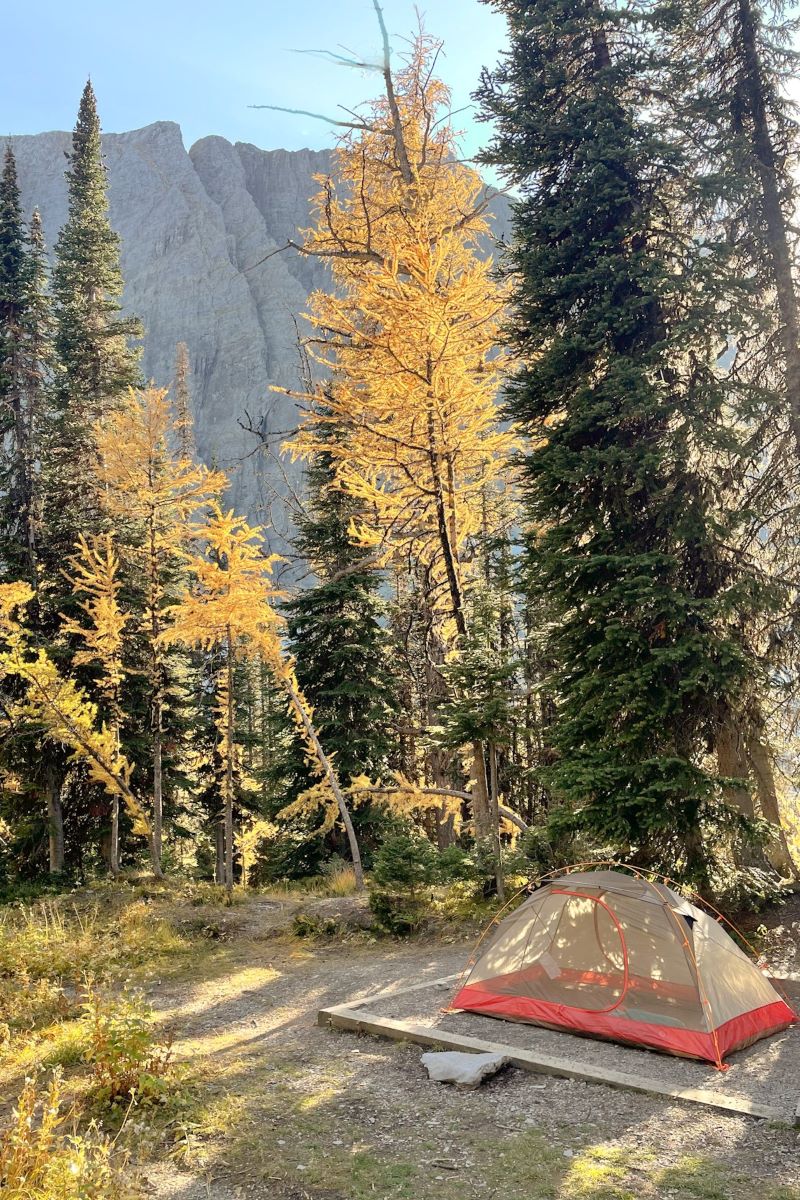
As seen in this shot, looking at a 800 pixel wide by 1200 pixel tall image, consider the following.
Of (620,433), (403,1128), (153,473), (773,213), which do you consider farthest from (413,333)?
(403,1128)

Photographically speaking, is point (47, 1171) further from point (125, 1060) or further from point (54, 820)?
point (54, 820)

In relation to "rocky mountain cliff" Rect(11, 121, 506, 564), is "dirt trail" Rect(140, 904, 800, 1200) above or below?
below

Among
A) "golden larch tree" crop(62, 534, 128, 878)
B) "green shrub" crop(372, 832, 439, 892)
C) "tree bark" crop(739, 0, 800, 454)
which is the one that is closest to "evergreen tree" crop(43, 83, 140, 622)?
"golden larch tree" crop(62, 534, 128, 878)

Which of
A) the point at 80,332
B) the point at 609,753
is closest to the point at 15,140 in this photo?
the point at 80,332

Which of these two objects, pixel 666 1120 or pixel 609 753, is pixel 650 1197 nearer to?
pixel 666 1120

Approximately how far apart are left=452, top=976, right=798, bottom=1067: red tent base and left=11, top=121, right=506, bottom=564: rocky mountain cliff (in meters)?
100

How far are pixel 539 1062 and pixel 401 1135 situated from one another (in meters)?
1.41

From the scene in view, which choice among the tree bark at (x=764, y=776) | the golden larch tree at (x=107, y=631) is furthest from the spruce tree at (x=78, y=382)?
the tree bark at (x=764, y=776)

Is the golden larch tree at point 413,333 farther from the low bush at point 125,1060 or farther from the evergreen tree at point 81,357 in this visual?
the evergreen tree at point 81,357

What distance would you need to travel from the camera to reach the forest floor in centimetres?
425

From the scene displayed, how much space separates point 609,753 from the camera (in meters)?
8.53

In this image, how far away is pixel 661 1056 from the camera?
620 centimetres

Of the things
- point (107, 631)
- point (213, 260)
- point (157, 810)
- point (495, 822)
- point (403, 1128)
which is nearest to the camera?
point (403, 1128)

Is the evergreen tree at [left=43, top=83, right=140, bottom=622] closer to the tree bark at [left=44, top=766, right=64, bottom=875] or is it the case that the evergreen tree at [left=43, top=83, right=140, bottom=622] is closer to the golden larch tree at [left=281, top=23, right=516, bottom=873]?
the tree bark at [left=44, top=766, right=64, bottom=875]
